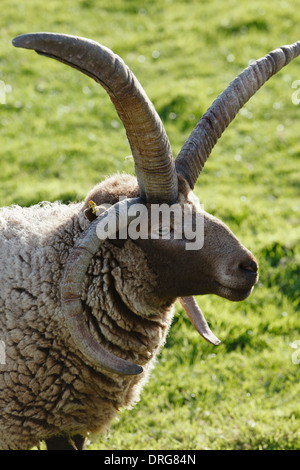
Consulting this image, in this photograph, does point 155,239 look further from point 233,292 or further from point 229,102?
point 229,102

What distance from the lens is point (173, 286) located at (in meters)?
4.05

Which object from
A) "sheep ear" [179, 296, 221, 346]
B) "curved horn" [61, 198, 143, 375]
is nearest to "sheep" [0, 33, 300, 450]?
"curved horn" [61, 198, 143, 375]

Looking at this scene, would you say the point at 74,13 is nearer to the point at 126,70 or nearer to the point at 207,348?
the point at 207,348

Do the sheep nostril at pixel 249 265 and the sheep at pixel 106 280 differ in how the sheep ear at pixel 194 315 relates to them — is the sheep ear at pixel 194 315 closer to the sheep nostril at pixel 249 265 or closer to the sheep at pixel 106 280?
the sheep at pixel 106 280

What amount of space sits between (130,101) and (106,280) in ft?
3.85

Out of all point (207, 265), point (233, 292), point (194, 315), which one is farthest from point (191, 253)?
point (194, 315)

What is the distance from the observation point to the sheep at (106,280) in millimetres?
3814

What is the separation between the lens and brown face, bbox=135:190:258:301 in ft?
12.8

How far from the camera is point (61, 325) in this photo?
4.19 meters

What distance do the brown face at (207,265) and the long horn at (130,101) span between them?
0.30 m

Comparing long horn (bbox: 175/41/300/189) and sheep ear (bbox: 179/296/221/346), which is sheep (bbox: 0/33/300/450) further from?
sheep ear (bbox: 179/296/221/346)

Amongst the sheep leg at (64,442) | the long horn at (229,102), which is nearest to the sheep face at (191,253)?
the long horn at (229,102)
